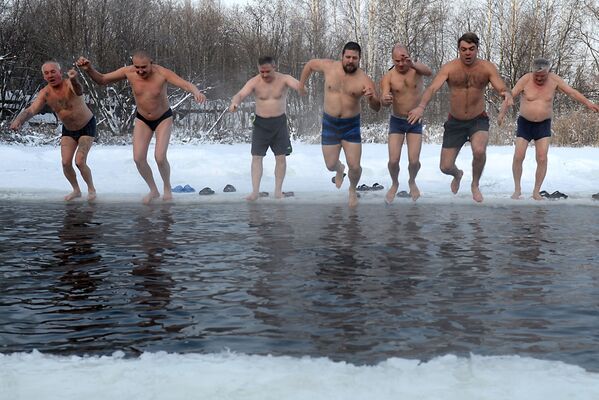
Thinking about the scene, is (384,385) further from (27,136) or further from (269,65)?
(27,136)

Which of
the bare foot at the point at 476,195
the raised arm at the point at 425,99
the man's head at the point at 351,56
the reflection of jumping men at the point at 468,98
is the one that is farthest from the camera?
the bare foot at the point at 476,195

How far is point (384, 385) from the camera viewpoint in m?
2.62

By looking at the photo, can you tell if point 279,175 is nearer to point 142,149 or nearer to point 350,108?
point 350,108

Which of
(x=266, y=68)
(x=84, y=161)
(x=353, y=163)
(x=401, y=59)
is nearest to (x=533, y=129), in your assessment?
(x=401, y=59)

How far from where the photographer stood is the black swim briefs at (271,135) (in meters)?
9.45

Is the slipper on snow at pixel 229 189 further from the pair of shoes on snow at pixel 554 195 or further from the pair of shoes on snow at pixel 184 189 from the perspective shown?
the pair of shoes on snow at pixel 554 195

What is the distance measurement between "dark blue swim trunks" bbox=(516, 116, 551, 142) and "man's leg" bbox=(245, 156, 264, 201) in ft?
10.2

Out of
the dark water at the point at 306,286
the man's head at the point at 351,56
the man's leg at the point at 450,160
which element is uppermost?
the man's head at the point at 351,56

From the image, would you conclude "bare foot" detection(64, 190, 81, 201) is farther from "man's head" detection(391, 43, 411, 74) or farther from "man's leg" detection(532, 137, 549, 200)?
"man's leg" detection(532, 137, 549, 200)

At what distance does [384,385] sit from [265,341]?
72 centimetres

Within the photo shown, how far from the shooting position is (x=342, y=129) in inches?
340

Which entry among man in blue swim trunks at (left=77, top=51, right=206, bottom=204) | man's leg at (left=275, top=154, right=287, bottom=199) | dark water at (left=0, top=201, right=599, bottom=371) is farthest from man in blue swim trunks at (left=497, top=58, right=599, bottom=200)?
man in blue swim trunks at (left=77, top=51, right=206, bottom=204)

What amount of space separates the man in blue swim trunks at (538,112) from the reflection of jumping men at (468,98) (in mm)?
610

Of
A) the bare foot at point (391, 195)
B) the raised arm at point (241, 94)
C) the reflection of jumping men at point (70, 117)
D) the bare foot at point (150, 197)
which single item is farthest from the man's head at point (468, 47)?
the reflection of jumping men at point (70, 117)
